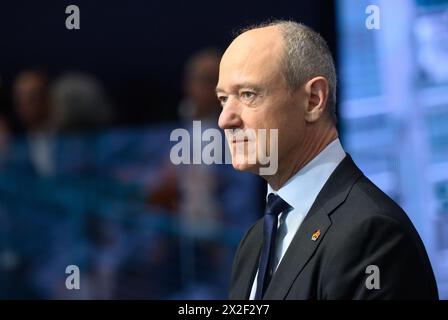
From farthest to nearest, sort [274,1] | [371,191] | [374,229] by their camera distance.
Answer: [274,1] < [371,191] < [374,229]

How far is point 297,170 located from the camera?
270 cm

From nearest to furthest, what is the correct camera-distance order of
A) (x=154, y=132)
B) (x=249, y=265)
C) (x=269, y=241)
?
(x=269, y=241) < (x=249, y=265) < (x=154, y=132)

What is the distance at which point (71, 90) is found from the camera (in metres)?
5.29

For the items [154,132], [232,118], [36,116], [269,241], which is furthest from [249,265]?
[36,116]

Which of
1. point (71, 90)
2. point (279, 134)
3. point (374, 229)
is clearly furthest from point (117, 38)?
point (374, 229)

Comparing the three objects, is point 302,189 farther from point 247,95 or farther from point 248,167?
point 247,95

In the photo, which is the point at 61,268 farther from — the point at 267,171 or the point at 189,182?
the point at 267,171

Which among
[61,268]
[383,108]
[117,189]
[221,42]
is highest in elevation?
[221,42]

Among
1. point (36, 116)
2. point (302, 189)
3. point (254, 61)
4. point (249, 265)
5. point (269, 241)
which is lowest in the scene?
point (249, 265)

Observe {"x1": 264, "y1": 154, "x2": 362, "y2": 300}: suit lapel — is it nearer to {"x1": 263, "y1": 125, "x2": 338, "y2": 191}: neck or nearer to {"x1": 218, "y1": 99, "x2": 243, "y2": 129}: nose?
{"x1": 263, "y1": 125, "x2": 338, "y2": 191}: neck

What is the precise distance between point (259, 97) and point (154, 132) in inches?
104

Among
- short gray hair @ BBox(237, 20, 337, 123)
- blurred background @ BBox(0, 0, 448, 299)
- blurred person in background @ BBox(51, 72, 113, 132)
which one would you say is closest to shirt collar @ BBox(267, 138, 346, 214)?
short gray hair @ BBox(237, 20, 337, 123)

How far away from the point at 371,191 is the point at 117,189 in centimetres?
283

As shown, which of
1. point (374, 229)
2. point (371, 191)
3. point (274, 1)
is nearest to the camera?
→ point (374, 229)
